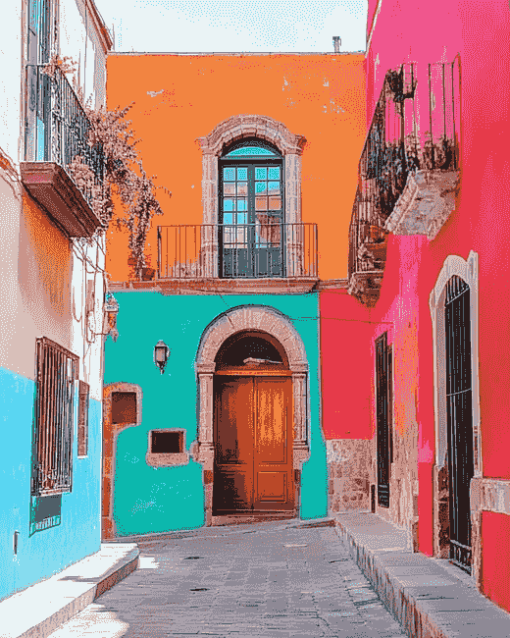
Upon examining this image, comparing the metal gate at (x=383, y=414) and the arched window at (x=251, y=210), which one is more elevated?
the arched window at (x=251, y=210)

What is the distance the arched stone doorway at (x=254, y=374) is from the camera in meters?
16.0

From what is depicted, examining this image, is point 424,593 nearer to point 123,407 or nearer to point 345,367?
point 345,367

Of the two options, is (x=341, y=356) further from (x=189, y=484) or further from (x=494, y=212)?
(x=494, y=212)

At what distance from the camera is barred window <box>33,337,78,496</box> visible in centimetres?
817

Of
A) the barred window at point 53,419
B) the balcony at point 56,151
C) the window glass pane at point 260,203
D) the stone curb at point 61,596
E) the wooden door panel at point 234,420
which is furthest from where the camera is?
the window glass pane at point 260,203

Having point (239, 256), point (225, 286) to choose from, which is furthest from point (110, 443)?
point (239, 256)

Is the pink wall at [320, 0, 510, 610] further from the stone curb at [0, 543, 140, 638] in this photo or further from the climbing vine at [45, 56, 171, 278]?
the climbing vine at [45, 56, 171, 278]

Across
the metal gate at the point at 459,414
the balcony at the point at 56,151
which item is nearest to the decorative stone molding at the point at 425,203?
the metal gate at the point at 459,414

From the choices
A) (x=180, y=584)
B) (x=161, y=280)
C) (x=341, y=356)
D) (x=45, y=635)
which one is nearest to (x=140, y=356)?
(x=161, y=280)

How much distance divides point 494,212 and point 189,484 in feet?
33.9

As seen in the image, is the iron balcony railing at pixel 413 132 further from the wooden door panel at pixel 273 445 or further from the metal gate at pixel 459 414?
the wooden door panel at pixel 273 445

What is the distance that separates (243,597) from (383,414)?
6.19 metres

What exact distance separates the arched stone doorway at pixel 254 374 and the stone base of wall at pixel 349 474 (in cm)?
54

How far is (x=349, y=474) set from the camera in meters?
15.8
